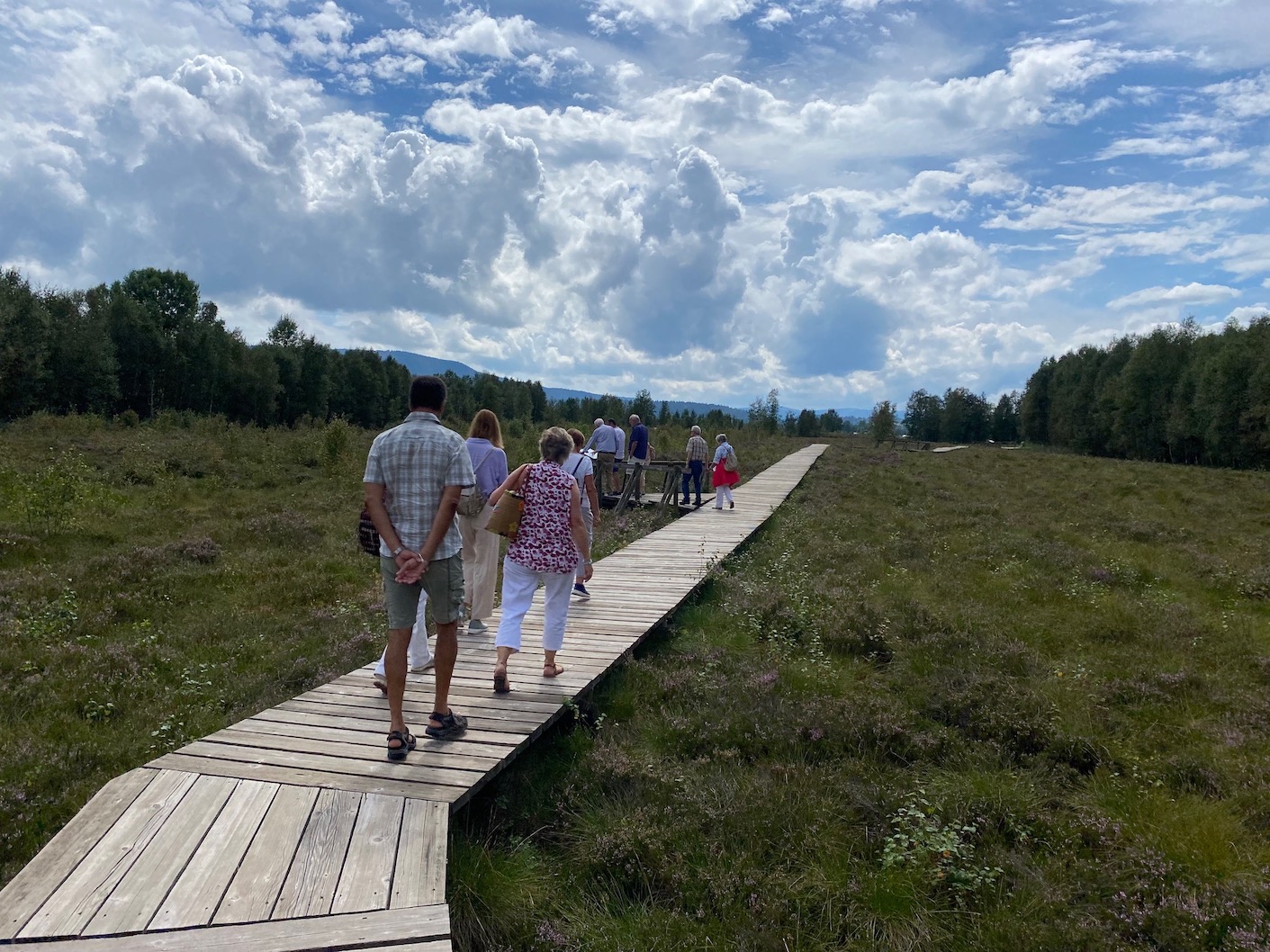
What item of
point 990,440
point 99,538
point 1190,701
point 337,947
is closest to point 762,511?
point 1190,701

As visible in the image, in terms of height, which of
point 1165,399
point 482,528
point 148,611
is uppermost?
point 1165,399

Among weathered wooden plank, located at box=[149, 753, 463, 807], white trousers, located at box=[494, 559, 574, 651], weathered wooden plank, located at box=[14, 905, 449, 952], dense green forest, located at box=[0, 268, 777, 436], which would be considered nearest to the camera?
weathered wooden plank, located at box=[14, 905, 449, 952]

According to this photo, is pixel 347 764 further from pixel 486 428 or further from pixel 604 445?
pixel 604 445

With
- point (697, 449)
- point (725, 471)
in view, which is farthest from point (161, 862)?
point (697, 449)

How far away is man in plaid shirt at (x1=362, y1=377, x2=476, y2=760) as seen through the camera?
14.8 ft

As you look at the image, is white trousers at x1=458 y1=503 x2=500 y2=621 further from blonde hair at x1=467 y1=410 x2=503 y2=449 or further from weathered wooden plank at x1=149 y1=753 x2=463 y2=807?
weathered wooden plank at x1=149 y1=753 x2=463 y2=807

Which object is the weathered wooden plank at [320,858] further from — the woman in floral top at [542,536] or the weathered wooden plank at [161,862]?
the woman in floral top at [542,536]

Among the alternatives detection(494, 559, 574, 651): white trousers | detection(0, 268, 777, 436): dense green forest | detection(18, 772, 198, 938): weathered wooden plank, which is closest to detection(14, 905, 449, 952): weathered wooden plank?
detection(18, 772, 198, 938): weathered wooden plank

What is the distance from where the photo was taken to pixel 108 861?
3.52 m

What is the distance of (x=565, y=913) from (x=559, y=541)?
2758 millimetres

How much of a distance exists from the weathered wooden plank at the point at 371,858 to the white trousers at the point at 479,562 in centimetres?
309

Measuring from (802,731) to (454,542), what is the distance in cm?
303

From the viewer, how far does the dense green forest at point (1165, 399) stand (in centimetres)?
4753

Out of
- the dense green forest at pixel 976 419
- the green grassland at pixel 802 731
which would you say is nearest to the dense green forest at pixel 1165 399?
the dense green forest at pixel 976 419
